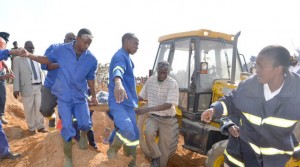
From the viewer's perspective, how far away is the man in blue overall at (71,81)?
12.6 feet

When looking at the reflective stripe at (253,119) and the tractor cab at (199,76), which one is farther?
the tractor cab at (199,76)

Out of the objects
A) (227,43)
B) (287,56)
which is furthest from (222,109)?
(227,43)

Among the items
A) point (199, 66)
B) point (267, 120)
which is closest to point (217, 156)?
point (199, 66)

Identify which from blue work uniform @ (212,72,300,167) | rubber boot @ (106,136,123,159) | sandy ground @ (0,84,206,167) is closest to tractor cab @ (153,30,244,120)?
sandy ground @ (0,84,206,167)

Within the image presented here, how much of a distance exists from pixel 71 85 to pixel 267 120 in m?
2.41

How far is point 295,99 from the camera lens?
270cm

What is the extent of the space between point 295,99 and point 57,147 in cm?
338

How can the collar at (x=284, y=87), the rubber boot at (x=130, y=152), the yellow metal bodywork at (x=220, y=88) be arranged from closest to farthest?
the collar at (x=284, y=87) → the rubber boot at (x=130, y=152) → the yellow metal bodywork at (x=220, y=88)

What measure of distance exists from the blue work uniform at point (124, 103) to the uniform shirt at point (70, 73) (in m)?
0.38

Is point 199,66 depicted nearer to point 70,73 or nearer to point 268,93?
point 70,73

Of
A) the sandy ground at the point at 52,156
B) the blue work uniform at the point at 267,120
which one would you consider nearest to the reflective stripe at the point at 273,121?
the blue work uniform at the point at 267,120

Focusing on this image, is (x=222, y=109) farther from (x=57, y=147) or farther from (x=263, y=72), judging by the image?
(x=57, y=147)

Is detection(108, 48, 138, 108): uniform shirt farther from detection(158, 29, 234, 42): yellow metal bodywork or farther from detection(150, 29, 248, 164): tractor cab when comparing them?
detection(158, 29, 234, 42): yellow metal bodywork

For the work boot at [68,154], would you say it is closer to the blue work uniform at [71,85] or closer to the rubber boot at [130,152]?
the blue work uniform at [71,85]
